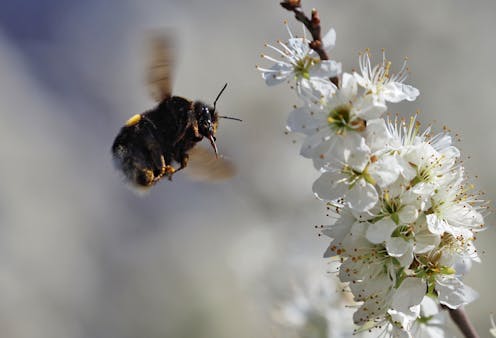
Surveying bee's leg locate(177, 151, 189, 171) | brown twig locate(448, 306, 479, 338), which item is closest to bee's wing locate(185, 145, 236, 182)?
bee's leg locate(177, 151, 189, 171)

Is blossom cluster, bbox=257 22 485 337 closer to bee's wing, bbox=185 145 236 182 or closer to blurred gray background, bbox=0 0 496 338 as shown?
bee's wing, bbox=185 145 236 182

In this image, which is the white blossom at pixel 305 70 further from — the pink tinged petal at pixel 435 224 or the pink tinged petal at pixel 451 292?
the pink tinged petal at pixel 451 292

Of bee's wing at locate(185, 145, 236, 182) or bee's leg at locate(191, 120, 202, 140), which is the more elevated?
bee's leg at locate(191, 120, 202, 140)

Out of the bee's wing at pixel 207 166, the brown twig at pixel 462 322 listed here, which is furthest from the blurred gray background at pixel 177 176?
the brown twig at pixel 462 322

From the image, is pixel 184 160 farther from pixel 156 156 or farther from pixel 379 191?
pixel 379 191

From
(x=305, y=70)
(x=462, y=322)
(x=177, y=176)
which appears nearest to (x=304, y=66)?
(x=305, y=70)

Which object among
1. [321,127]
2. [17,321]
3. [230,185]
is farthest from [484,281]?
[321,127]

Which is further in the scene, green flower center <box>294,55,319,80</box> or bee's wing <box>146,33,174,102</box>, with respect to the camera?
bee's wing <box>146,33,174,102</box>
